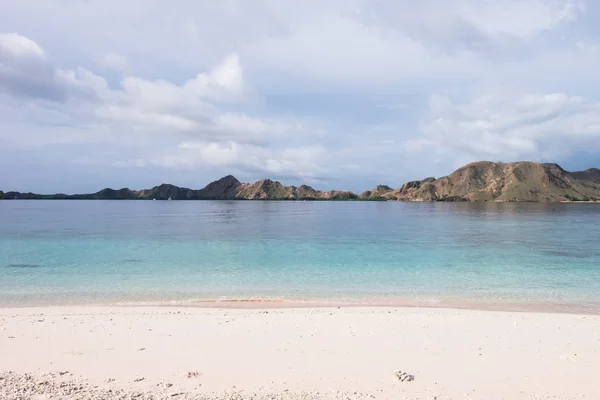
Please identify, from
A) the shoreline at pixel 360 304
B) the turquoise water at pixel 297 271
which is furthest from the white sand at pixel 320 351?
the turquoise water at pixel 297 271

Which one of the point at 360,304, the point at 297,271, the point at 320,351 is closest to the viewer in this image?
the point at 320,351

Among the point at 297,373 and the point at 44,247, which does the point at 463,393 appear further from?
the point at 44,247

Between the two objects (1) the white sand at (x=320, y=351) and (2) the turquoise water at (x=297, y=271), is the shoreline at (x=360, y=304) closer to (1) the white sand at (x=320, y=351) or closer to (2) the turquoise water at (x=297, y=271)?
(2) the turquoise water at (x=297, y=271)

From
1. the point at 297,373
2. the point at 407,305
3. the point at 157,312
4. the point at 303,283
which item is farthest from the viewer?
the point at 303,283

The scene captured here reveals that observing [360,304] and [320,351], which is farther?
[360,304]

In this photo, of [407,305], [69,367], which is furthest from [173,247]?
[69,367]

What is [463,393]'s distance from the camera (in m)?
8.86

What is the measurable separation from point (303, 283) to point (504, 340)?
43.7 ft

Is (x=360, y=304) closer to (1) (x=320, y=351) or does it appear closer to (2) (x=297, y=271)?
(1) (x=320, y=351)

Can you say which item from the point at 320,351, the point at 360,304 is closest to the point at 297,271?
the point at 360,304

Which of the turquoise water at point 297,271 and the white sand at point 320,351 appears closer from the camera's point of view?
the white sand at point 320,351

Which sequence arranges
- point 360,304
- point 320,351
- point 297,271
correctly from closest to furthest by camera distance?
1. point 320,351
2. point 360,304
3. point 297,271

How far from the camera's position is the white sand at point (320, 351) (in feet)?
30.3

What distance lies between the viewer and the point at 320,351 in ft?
37.6
